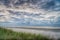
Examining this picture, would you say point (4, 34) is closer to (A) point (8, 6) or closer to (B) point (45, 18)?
(A) point (8, 6)

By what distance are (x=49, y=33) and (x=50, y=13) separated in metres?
0.18

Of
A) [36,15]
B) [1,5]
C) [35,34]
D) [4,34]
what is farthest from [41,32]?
[1,5]

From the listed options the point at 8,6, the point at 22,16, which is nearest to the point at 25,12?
the point at 22,16

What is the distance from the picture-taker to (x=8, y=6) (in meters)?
1.41

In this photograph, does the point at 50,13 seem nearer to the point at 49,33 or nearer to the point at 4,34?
the point at 49,33

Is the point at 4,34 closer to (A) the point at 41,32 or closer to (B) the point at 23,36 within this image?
(B) the point at 23,36

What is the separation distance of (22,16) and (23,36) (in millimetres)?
181

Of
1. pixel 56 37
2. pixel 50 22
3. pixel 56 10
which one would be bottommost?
pixel 56 37

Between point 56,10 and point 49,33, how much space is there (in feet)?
0.71

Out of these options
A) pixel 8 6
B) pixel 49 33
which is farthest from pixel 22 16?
pixel 49 33

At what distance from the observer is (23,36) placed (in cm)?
137

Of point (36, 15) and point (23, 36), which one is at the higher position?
point (36, 15)

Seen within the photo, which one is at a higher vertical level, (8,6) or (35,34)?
(8,6)

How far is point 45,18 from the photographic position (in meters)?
1.38
